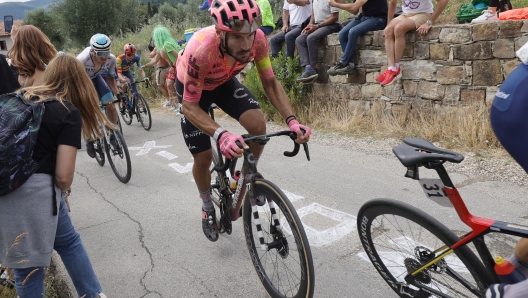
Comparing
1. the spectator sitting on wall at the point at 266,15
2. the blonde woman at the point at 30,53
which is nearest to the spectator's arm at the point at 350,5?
the spectator sitting on wall at the point at 266,15

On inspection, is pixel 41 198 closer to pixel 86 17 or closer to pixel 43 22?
pixel 86 17

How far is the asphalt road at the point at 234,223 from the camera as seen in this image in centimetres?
338

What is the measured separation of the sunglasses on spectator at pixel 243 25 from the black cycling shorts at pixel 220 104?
0.82m

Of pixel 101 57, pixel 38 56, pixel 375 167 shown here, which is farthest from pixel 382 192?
pixel 101 57

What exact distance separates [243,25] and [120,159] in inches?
158

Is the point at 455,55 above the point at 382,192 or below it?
above

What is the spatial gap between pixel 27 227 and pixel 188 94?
1.35 meters

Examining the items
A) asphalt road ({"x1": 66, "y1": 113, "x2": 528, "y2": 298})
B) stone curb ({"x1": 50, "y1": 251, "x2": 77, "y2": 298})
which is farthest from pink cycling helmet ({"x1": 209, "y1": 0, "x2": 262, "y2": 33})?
stone curb ({"x1": 50, "y1": 251, "x2": 77, "y2": 298})

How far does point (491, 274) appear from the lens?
2.15 m

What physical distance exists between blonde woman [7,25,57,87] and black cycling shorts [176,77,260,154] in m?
1.95

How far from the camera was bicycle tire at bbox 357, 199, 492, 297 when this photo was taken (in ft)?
7.37

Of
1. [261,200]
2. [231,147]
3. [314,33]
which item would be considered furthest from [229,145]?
[314,33]

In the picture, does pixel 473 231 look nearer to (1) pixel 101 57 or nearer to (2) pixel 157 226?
(2) pixel 157 226

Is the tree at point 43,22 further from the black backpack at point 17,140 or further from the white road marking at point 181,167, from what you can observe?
the black backpack at point 17,140
